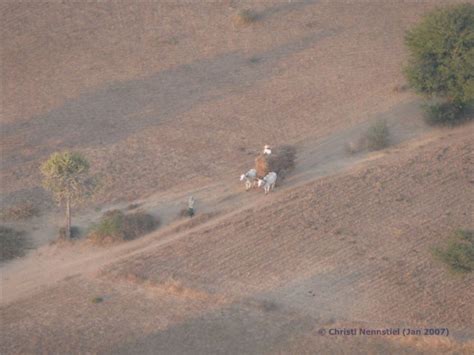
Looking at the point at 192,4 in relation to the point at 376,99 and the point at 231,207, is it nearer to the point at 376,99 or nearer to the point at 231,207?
the point at 376,99

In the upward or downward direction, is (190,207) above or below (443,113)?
below

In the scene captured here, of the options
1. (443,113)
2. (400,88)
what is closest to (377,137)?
(443,113)

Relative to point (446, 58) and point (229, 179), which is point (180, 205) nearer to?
point (229, 179)

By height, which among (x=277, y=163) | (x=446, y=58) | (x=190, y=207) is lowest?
(x=190, y=207)

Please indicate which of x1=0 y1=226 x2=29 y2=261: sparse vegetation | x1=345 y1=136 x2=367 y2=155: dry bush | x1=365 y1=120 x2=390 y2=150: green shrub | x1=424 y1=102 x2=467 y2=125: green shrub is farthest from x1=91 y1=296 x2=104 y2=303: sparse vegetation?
x1=424 y1=102 x2=467 y2=125: green shrub

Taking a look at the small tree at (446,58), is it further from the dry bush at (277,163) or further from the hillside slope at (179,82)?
the dry bush at (277,163)

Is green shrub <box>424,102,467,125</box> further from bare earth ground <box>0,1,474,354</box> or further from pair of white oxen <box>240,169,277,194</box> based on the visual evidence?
pair of white oxen <box>240,169,277,194</box>

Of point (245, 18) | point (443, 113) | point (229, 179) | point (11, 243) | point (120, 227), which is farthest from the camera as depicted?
point (245, 18)
